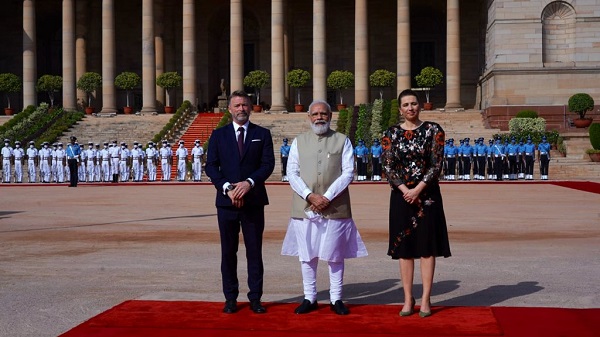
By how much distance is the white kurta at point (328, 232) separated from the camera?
909 cm

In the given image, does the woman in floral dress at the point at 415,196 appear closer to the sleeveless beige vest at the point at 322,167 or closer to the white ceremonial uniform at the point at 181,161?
the sleeveless beige vest at the point at 322,167

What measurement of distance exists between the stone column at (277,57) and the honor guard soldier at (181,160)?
12.8 m

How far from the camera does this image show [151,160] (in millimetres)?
41031

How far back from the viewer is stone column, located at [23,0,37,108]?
2181 inches

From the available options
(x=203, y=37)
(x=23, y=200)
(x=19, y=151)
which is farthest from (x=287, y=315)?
(x=203, y=37)

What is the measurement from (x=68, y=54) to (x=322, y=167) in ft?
157

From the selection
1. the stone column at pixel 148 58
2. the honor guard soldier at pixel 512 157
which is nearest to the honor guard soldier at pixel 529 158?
the honor guard soldier at pixel 512 157

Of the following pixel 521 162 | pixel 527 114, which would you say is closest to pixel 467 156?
pixel 521 162

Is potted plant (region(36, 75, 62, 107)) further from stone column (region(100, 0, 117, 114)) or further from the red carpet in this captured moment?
the red carpet

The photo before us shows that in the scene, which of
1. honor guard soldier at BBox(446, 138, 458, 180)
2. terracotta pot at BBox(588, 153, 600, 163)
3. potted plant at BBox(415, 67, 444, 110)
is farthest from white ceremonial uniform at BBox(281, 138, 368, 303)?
potted plant at BBox(415, 67, 444, 110)

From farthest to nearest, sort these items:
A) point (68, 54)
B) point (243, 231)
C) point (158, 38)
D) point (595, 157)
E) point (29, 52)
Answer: point (158, 38) < point (29, 52) < point (68, 54) < point (595, 157) < point (243, 231)

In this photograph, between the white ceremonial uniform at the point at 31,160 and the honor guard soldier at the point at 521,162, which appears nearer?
the honor guard soldier at the point at 521,162

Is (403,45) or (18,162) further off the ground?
(403,45)

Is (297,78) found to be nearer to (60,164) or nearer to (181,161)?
(181,161)
